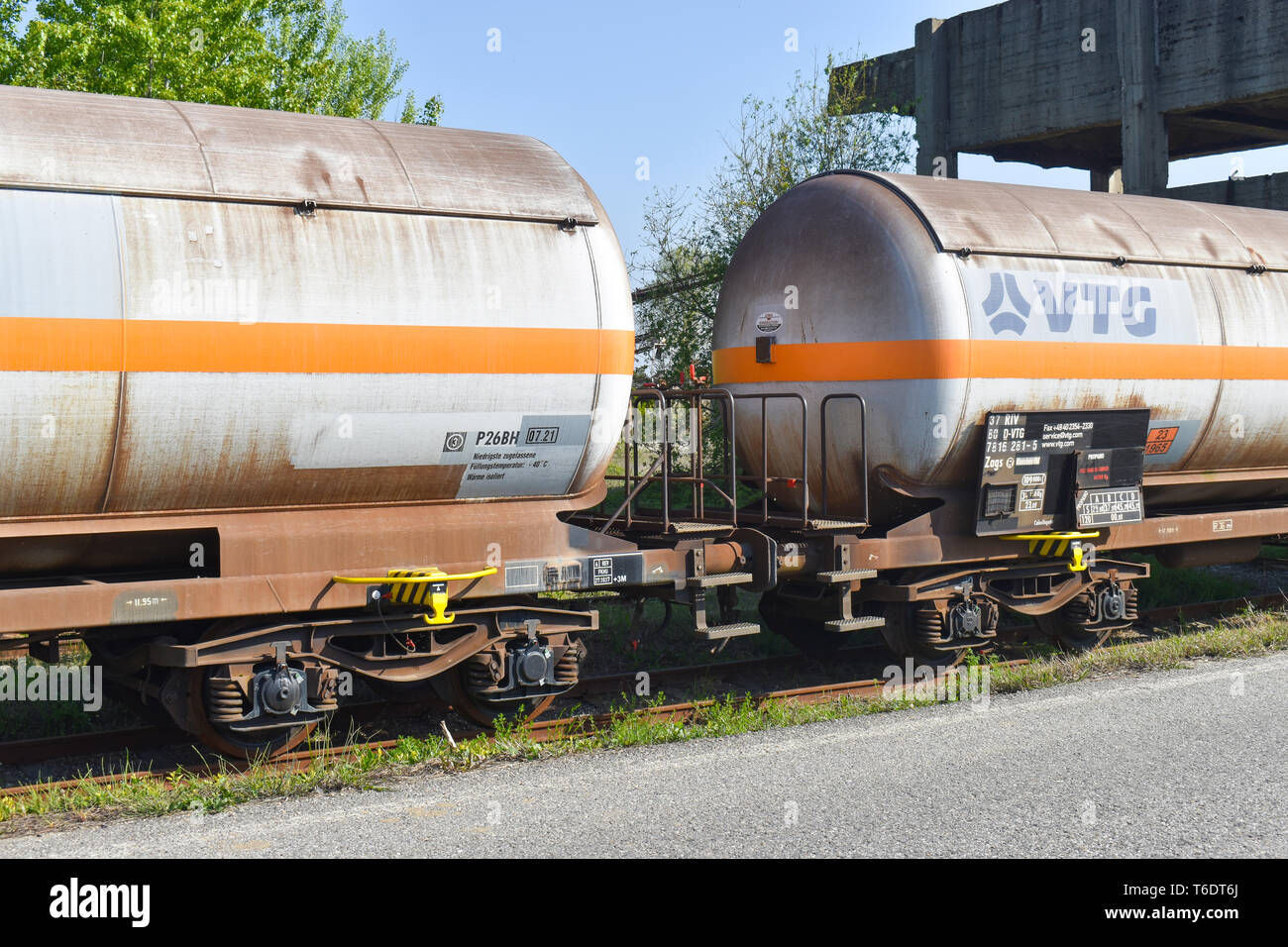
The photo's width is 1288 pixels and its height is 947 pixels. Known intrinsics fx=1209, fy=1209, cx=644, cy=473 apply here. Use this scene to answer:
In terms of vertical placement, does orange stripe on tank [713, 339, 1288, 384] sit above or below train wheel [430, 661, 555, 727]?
above

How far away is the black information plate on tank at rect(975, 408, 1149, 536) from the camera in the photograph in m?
9.36

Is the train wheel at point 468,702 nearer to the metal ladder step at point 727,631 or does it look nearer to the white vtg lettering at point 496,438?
the metal ladder step at point 727,631

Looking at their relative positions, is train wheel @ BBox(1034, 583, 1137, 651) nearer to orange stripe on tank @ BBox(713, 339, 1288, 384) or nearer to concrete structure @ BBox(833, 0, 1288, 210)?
orange stripe on tank @ BBox(713, 339, 1288, 384)

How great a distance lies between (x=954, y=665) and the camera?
9828 mm

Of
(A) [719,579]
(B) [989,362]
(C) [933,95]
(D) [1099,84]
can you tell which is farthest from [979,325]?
(C) [933,95]

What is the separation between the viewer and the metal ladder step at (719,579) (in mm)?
8398

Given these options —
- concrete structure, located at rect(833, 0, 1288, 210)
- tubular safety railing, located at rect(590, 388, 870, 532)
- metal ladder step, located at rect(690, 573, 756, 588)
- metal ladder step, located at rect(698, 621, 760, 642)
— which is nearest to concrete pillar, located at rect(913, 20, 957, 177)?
concrete structure, located at rect(833, 0, 1288, 210)

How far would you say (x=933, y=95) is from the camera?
853 inches

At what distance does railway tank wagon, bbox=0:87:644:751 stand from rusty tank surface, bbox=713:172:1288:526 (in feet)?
7.10

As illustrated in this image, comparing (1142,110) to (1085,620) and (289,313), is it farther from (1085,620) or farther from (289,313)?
(289,313)

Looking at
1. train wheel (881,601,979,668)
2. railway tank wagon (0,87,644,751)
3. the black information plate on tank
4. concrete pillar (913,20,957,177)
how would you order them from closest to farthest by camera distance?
railway tank wagon (0,87,644,751), the black information plate on tank, train wheel (881,601,979,668), concrete pillar (913,20,957,177)

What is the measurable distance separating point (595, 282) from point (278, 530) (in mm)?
2465
